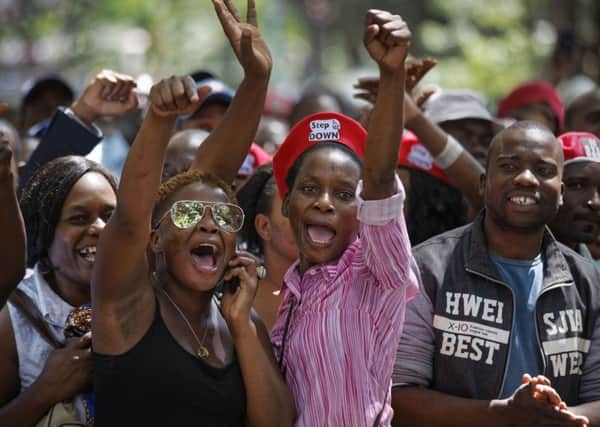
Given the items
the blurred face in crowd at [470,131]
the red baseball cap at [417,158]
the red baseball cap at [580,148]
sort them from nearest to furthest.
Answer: the red baseball cap at [580,148] < the red baseball cap at [417,158] < the blurred face in crowd at [470,131]

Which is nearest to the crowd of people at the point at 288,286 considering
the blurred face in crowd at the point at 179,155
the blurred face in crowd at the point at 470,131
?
the blurred face in crowd at the point at 179,155

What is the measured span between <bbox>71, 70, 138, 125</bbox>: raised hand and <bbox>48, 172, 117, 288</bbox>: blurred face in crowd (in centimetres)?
83

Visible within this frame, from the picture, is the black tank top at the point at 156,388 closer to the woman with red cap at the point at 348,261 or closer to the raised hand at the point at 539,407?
the woman with red cap at the point at 348,261

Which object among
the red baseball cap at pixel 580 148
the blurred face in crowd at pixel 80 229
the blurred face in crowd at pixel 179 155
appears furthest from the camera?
the blurred face in crowd at pixel 179 155

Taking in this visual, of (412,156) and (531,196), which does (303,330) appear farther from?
(412,156)

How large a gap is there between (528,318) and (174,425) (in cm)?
171

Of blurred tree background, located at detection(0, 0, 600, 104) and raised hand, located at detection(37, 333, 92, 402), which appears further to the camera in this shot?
blurred tree background, located at detection(0, 0, 600, 104)

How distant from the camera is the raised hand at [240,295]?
4.46 metres

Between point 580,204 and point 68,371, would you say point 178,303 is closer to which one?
point 68,371

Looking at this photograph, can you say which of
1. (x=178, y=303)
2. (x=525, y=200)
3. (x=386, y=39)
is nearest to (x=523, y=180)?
(x=525, y=200)

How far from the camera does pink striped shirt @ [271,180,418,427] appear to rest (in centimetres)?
435

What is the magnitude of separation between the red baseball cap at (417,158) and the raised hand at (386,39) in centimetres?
269

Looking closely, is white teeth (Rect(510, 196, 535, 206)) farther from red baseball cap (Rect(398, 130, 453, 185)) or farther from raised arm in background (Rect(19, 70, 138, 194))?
raised arm in background (Rect(19, 70, 138, 194))

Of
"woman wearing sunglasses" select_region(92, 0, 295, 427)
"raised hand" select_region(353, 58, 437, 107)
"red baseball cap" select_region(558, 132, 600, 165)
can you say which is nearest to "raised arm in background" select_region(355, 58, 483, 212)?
"raised hand" select_region(353, 58, 437, 107)
